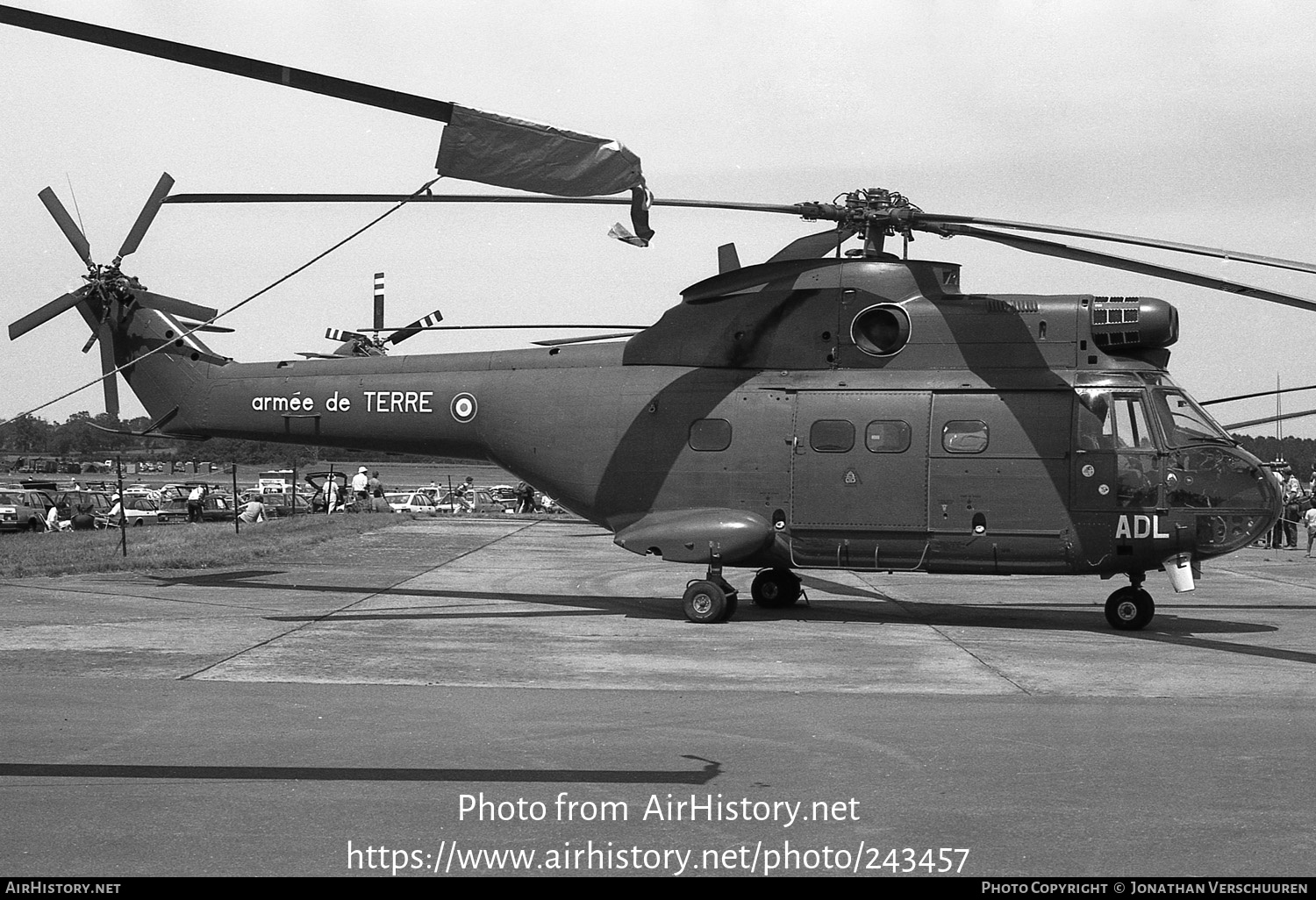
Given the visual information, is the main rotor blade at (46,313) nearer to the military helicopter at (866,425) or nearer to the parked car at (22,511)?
the military helicopter at (866,425)

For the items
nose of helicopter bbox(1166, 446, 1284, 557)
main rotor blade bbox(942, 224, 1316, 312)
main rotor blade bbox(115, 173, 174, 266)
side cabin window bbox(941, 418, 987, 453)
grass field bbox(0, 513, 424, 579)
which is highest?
main rotor blade bbox(115, 173, 174, 266)

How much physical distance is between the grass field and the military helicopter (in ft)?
17.1

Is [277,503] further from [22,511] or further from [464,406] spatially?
[464,406]

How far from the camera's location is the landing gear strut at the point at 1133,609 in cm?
1343

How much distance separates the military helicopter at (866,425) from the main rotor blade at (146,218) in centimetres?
264

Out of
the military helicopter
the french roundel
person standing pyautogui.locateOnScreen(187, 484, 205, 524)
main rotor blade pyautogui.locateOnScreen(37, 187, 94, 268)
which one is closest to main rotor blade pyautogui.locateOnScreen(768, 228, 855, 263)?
the military helicopter

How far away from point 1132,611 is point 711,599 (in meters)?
4.61

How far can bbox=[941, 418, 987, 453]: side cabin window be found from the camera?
1323 centimetres

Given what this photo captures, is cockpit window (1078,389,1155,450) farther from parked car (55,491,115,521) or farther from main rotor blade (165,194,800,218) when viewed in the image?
parked car (55,491,115,521)

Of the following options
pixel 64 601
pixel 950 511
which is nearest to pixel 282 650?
pixel 64 601

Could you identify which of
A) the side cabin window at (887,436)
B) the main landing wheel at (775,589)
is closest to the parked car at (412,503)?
the main landing wheel at (775,589)

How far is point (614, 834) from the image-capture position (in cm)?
572

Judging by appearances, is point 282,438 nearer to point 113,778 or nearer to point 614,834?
point 113,778

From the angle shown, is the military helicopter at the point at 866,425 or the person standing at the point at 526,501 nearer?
the military helicopter at the point at 866,425
